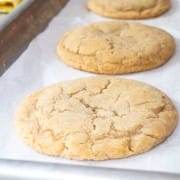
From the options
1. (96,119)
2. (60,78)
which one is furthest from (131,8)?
(96,119)

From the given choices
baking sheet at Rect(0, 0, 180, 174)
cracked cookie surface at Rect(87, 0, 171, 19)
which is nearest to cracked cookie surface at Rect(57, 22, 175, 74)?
baking sheet at Rect(0, 0, 180, 174)

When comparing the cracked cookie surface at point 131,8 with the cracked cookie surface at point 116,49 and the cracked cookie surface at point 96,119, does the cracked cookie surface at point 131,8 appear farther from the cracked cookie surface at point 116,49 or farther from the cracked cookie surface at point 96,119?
the cracked cookie surface at point 96,119

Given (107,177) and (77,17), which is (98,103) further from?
(77,17)

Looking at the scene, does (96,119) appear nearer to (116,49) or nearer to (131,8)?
(116,49)

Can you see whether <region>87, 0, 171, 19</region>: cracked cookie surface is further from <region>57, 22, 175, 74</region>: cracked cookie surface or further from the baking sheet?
<region>57, 22, 175, 74</region>: cracked cookie surface

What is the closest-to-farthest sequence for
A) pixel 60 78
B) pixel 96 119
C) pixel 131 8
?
1. pixel 96 119
2. pixel 60 78
3. pixel 131 8

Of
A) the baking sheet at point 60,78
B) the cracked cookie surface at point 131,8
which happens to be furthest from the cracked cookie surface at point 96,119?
the cracked cookie surface at point 131,8

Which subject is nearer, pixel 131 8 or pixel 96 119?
pixel 96 119

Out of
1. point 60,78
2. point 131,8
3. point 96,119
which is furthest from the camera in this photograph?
point 131,8
